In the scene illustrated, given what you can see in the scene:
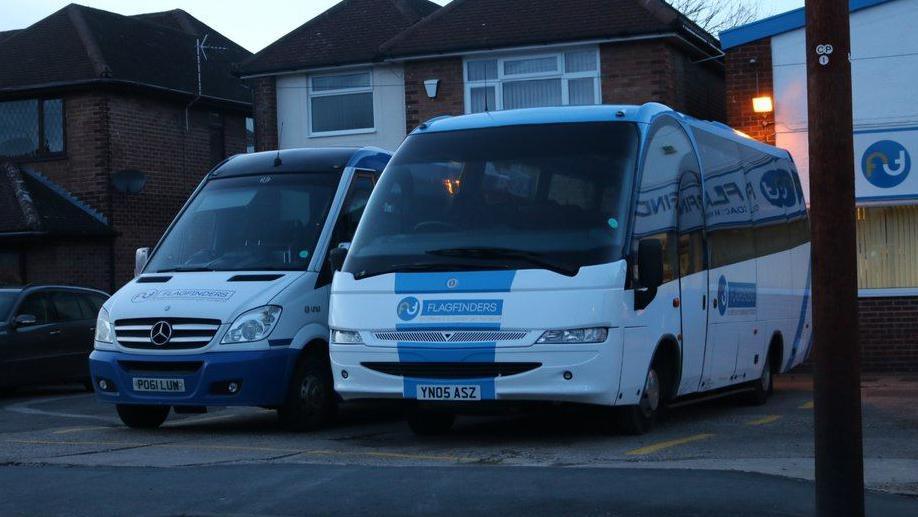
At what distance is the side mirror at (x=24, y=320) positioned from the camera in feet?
62.0

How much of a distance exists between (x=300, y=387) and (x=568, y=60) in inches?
588

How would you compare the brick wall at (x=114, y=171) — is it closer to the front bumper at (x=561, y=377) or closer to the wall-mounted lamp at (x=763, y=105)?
the wall-mounted lamp at (x=763, y=105)

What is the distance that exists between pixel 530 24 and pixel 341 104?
4.60 meters

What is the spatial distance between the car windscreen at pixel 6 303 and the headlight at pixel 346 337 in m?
9.26

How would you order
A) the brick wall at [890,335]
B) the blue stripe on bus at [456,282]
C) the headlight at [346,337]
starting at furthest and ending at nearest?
the brick wall at [890,335]
the headlight at [346,337]
the blue stripe on bus at [456,282]

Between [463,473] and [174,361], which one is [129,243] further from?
[463,473]

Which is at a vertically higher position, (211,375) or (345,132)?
(345,132)

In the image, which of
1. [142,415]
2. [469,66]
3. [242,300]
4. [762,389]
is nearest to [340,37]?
[469,66]

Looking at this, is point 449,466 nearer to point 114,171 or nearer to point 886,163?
point 886,163

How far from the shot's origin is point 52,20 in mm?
33938

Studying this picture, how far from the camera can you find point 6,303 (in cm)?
1911

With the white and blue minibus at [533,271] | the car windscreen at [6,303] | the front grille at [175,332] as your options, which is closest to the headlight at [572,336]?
the white and blue minibus at [533,271]

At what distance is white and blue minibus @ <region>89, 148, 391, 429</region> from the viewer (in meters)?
11.8

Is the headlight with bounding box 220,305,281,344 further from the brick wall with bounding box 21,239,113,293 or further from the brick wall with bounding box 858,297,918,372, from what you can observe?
the brick wall with bounding box 21,239,113,293
